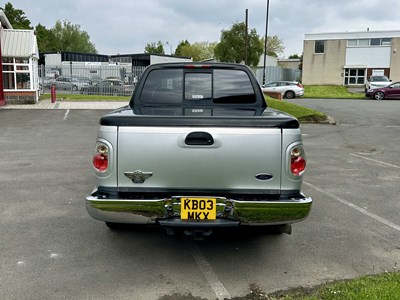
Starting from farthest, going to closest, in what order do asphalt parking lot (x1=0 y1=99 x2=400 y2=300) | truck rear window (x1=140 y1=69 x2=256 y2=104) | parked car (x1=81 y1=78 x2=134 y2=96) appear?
parked car (x1=81 y1=78 x2=134 y2=96) → truck rear window (x1=140 y1=69 x2=256 y2=104) → asphalt parking lot (x1=0 y1=99 x2=400 y2=300)

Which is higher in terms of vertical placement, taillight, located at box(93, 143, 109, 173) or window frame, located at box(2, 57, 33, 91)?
window frame, located at box(2, 57, 33, 91)

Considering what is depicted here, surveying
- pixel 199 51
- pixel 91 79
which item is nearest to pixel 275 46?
pixel 199 51

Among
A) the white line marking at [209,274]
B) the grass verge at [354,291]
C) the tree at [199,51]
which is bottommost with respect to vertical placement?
the white line marking at [209,274]

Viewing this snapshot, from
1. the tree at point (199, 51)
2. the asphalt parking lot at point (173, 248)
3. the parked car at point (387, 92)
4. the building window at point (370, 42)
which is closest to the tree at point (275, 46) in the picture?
the tree at point (199, 51)

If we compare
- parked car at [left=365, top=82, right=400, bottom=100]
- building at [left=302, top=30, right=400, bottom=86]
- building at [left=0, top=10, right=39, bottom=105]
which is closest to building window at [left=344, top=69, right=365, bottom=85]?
building at [left=302, top=30, right=400, bottom=86]

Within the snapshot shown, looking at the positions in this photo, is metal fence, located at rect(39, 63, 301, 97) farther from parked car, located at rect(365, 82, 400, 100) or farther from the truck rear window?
the truck rear window

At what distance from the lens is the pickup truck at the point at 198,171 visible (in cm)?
333

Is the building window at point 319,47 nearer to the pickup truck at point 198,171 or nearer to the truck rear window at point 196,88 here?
the truck rear window at point 196,88

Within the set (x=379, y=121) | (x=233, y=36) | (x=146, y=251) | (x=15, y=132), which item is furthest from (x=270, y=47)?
(x=146, y=251)

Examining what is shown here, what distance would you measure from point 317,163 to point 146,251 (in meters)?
5.60

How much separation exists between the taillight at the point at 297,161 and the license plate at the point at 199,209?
2.49ft

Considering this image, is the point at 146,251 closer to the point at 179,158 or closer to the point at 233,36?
the point at 179,158

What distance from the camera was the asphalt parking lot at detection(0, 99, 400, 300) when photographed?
345 cm

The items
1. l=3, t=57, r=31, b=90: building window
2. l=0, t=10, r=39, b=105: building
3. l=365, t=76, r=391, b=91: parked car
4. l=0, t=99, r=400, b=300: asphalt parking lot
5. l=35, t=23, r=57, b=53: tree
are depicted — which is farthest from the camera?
l=35, t=23, r=57, b=53: tree
